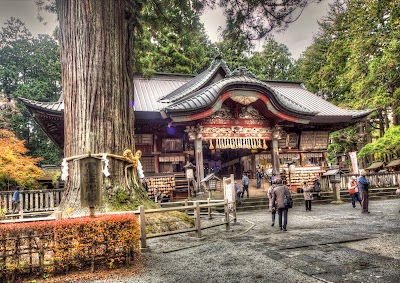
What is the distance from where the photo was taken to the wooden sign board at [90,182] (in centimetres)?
491

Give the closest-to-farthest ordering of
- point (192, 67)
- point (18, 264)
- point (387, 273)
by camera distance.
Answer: point (387, 273), point (18, 264), point (192, 67)

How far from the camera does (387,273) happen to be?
12.1ft

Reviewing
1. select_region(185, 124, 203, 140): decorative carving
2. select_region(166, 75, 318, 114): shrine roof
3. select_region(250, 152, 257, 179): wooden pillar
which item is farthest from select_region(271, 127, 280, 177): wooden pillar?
select_region(185, 124, 203, 140): decorative carving

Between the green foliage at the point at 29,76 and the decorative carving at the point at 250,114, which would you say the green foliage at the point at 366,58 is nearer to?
the decorative carving at the point at 250,114

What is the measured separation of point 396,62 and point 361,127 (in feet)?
37.0

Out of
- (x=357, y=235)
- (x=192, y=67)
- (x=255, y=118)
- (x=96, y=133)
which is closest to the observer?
(x=357, y=235)

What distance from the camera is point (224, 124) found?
1595 centimetres

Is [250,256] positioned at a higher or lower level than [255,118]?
lower

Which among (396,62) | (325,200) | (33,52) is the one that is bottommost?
(325,200)

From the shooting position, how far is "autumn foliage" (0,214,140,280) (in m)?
4.35

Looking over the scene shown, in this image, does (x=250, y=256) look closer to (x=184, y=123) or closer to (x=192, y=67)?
(x=184, y=123)

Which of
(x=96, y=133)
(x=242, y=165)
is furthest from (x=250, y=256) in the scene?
(x=242, y=165)

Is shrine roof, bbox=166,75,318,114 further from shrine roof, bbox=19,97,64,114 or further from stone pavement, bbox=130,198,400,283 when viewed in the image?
stone pavement, bbox=130,198,400,283

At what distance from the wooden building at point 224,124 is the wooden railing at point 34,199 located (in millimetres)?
3347
